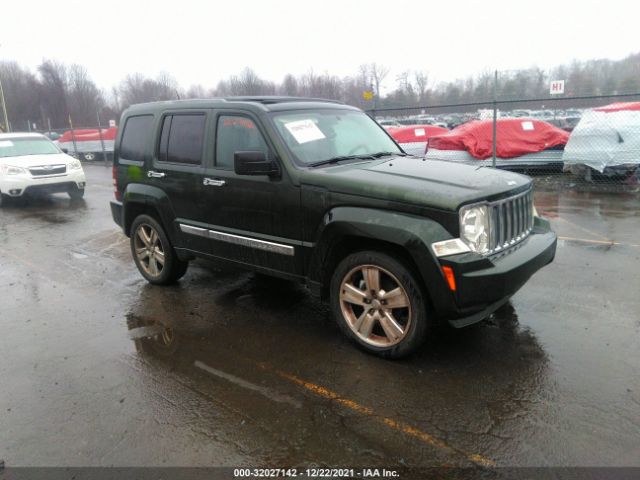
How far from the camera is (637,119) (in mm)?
10961

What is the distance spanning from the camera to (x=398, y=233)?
3.52 m

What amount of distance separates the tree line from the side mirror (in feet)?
32.4

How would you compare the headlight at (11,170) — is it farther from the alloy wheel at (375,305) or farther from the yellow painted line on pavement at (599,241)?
the yellow painted line on pavement at (599,241)

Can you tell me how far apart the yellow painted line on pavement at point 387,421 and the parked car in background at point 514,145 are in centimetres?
1021

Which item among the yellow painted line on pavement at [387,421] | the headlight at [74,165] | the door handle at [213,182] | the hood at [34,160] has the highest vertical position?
the hood at [34,160]

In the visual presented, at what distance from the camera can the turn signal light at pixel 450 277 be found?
338 centimetres

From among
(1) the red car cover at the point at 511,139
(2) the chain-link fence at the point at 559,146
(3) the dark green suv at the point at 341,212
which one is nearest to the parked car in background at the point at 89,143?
(2) the chain-link fence at the point at 559,146

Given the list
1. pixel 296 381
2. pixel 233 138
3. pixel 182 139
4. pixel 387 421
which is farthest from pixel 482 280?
pixel 182 139

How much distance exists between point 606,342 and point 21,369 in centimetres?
465

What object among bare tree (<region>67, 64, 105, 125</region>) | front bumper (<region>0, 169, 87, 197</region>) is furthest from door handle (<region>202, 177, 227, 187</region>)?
bare tree (<region>67, 64, 105, 125</region>)

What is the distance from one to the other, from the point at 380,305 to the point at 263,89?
41969mm

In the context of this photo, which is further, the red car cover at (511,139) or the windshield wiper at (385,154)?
the red car cover at (511,139)

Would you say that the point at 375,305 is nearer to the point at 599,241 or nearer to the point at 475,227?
the point at 475,227

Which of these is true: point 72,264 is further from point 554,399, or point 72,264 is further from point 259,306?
point 554,399
